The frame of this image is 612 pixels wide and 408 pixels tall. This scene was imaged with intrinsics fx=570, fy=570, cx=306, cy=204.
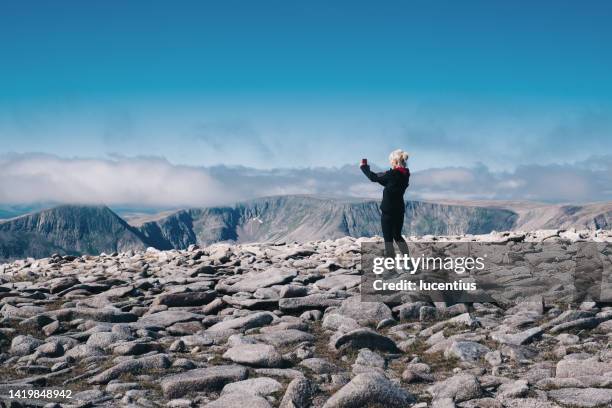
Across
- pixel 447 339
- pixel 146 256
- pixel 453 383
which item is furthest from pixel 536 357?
pixel 146 256

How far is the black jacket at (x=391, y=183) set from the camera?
17.4 metres

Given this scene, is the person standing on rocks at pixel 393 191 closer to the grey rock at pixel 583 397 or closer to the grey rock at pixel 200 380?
the grey rock at pixel 200 380

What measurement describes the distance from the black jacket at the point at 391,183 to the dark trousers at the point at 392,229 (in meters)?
0.21

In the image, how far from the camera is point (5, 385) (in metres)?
9.94

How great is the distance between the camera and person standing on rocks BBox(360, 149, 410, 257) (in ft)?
57.1

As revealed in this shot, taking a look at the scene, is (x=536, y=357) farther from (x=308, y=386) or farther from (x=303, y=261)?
(x=303, y=261)

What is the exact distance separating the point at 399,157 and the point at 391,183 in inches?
32.6

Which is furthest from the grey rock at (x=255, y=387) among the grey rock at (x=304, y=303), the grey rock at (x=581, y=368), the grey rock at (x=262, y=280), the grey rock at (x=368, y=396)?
the grey rock at (x=262, y=280)

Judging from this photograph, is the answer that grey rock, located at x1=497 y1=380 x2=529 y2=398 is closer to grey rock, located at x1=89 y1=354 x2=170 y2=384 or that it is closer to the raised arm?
grey rock, located at x1=89 y1=354 x2=170 y2=384

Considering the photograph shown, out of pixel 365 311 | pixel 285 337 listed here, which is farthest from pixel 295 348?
pixel 365 311

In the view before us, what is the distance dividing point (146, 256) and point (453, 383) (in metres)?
25.6

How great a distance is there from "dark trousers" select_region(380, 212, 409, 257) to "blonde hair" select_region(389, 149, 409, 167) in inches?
62.6

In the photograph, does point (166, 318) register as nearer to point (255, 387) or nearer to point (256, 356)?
point (256, 356)

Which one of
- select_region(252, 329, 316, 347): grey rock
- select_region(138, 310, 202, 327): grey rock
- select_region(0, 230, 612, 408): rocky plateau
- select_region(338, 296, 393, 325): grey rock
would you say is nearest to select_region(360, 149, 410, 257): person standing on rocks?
select_region(0, 230, 612, 408): rocky plateau
